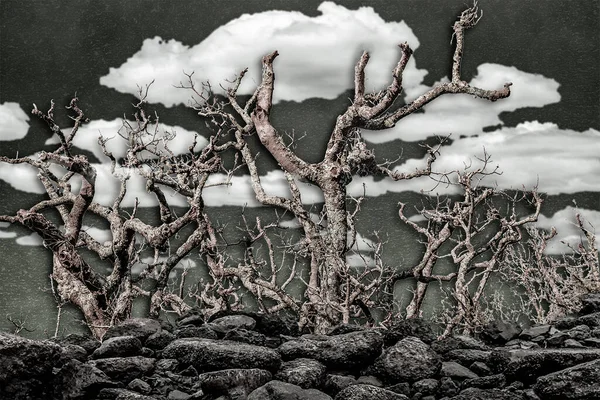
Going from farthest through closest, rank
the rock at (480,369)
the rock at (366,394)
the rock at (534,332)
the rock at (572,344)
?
the rock at (534,332), the rock at (572,344), the rock at (480,369), the rock at (366,394)

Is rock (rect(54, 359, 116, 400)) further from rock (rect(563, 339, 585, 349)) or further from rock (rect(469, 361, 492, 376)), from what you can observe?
rock (rect(563, 339, 585, 349))

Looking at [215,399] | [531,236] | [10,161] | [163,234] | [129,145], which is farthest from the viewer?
[531,236]

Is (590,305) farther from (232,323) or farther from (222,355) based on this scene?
(222,355)

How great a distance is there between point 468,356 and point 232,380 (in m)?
3.41

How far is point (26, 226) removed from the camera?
15.1m

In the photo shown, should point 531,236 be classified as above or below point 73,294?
above

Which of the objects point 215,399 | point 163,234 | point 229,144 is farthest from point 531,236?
point 215,399

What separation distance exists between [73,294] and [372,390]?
1106 cm

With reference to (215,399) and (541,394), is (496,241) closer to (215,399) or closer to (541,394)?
(541,394)

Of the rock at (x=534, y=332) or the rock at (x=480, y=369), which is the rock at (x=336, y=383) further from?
the rock at (x=534, y=332)

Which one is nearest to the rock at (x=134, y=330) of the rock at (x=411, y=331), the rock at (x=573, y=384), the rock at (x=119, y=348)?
the rock at (x=119, y=348)

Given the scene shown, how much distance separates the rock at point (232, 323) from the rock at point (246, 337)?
27cm

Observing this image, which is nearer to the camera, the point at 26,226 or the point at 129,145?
the point at 26,226

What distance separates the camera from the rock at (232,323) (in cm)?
908
